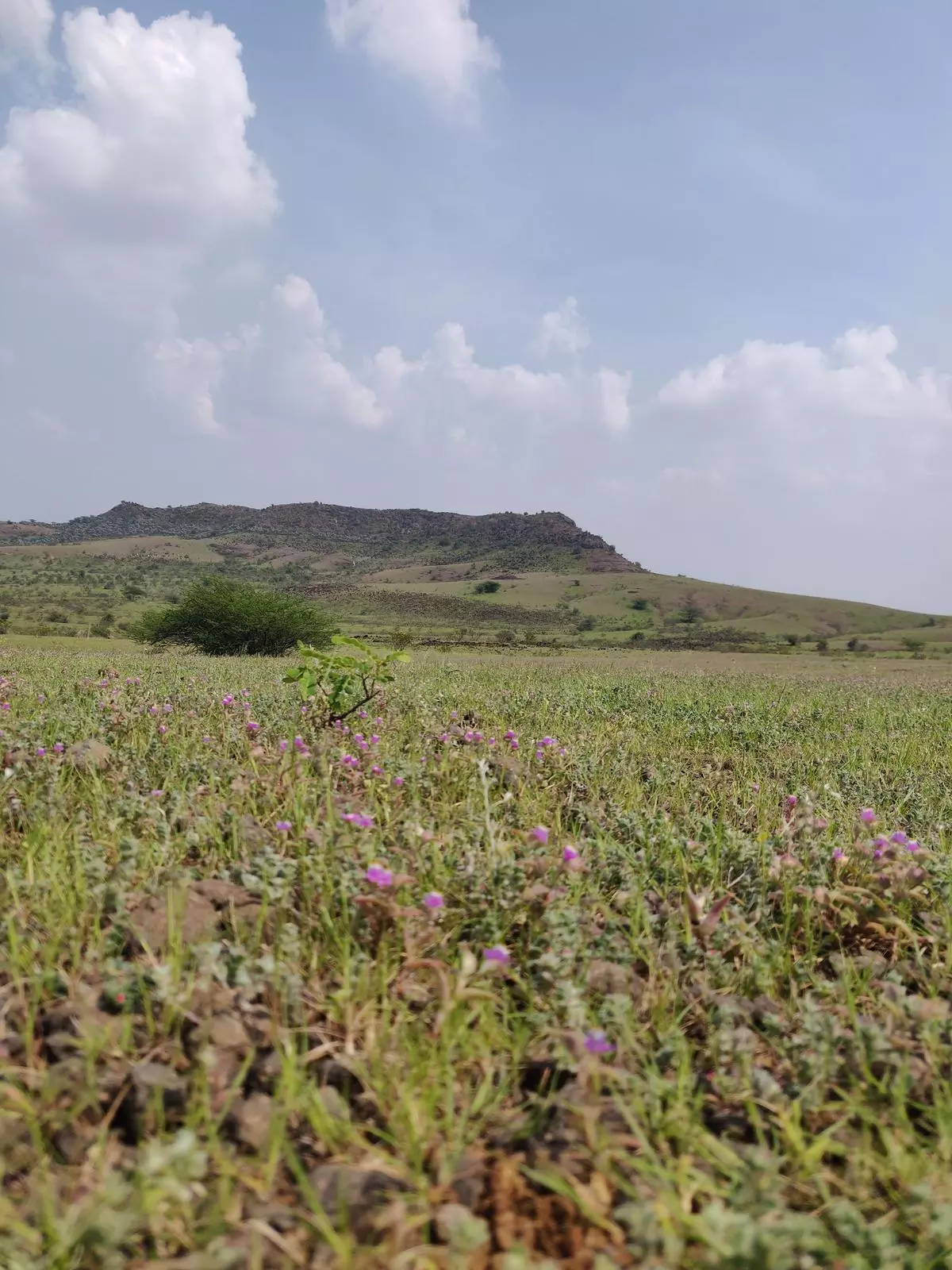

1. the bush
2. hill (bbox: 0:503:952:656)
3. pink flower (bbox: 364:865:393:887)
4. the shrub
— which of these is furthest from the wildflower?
hill (bbox: 0:503:952:656)

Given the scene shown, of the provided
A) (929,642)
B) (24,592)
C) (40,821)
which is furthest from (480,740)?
(24,592)

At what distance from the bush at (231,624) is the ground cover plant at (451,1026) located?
113 ft

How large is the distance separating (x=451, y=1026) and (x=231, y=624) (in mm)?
37530

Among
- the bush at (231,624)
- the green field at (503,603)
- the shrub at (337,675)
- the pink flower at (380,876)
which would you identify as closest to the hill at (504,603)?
the green field at (503,603)

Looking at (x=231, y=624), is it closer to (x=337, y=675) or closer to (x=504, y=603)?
→ (x=337, y=675)

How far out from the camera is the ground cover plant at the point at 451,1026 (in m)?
1.40

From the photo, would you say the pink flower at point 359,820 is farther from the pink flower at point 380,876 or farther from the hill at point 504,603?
the hill at point 504,603

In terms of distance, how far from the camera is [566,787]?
180 inches

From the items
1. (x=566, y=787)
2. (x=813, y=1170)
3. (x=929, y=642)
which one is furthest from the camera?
(x=929, y=642)

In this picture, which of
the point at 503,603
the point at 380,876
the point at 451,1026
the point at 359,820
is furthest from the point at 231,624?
the point at 503,603

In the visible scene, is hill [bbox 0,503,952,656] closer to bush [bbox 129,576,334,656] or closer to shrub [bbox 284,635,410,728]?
bush [bbox 129,576,334,656]

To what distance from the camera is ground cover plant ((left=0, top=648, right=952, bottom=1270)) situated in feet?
4.60

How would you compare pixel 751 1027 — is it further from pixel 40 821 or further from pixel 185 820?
pixel 40 821

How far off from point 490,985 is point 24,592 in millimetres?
115330
